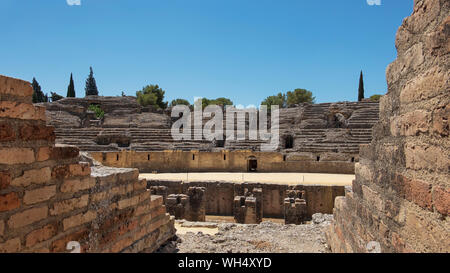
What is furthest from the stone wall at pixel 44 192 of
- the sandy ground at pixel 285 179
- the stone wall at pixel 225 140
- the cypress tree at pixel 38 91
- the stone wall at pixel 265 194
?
the cypress tree at pixel 38 91

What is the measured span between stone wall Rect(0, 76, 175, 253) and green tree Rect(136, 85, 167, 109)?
36.4 meters

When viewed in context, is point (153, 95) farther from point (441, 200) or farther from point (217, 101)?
point (441, 200)

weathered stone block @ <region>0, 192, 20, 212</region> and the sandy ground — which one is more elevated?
weathered stone block @ <region>0, 192, 20, 212</region>

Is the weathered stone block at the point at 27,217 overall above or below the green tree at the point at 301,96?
below

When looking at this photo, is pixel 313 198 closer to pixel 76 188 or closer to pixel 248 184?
pixel 248 184

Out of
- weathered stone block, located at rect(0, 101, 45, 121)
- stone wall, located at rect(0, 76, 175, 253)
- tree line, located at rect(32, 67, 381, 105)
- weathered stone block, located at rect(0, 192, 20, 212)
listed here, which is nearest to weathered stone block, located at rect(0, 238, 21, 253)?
stone wall, located at rect(0, 76, 175, 253)

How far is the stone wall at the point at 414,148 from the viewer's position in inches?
67.4

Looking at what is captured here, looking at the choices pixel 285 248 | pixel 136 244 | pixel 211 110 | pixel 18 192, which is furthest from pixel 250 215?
pixel 211 110

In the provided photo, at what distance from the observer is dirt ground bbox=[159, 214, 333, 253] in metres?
5.10

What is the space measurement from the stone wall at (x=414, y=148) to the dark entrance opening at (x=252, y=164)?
48.1 ft

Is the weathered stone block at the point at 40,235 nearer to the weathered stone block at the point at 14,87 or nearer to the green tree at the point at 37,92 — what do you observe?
the weathered stone block at the point at 14,87

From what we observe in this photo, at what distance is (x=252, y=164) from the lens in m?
18.4

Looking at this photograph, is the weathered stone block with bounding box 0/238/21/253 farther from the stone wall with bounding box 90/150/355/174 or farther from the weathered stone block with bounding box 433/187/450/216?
the stone wall with bounding box 90/150/355/174

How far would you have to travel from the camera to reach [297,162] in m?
17.1
